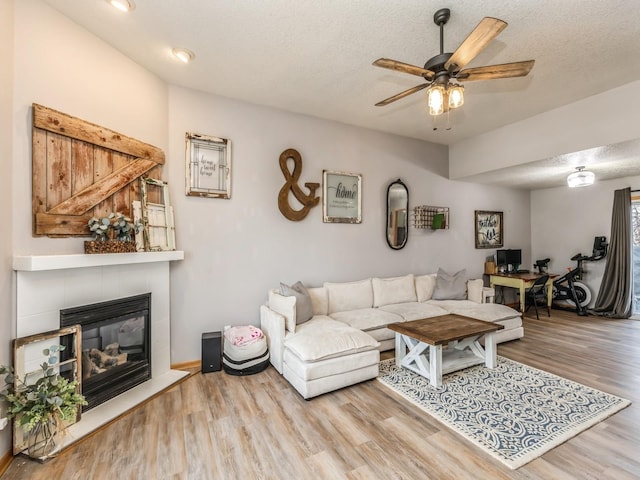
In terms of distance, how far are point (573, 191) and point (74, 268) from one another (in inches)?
308

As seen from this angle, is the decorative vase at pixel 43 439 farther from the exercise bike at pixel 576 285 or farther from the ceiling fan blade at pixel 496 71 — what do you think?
the exercise bike at pixel 576 285

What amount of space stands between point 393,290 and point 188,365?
2.73 metres

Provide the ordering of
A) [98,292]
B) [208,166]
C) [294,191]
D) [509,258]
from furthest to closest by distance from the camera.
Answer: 1. [509,258]
2. [294,191]
3. [208,166]
4. [98,292]

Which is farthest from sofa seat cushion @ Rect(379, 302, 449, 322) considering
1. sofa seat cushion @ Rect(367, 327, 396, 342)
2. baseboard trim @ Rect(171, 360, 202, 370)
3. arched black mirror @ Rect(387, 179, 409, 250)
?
baseboard trim @ Rect(171, 360, 202, 370)

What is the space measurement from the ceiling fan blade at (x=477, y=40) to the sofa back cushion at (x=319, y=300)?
266 cm

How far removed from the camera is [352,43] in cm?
249

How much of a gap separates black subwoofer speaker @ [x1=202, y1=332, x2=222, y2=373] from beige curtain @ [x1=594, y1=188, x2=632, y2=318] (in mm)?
6352

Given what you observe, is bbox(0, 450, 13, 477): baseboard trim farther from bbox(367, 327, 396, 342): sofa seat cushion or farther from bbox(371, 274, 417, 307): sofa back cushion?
bbox(371, 274, 417, 307): sofa back cushion

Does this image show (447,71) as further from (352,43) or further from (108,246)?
(108,246)

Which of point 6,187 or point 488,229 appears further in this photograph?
point 488,229

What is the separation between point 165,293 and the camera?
2988mm

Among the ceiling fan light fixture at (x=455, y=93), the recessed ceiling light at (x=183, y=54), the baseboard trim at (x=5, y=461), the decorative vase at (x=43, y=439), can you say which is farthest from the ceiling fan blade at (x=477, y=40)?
the baseboard trim at (x=5, y=461)

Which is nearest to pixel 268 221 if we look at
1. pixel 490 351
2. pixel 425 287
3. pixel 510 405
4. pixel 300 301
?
pixel 300 301

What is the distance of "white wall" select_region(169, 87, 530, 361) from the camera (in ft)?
10.6
